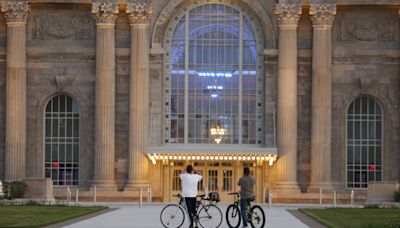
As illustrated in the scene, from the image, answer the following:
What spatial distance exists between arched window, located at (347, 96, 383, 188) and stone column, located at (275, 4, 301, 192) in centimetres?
391

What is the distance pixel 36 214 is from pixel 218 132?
86.0ft

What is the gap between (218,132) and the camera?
239 feet

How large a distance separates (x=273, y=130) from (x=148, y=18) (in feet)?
32.6

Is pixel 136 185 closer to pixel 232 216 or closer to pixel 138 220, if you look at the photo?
pixel 138 220

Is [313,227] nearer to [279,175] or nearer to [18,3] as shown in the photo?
[279,175]

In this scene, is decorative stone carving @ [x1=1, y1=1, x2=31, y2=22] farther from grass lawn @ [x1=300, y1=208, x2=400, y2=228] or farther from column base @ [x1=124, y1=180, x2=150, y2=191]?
grass lawn @ [x1=300, y1=208, x2=400, y2=228]

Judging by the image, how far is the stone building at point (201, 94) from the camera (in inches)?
2788

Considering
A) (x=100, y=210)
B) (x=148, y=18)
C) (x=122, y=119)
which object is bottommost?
(x=100, y=210)

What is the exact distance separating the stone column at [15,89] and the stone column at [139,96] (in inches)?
248

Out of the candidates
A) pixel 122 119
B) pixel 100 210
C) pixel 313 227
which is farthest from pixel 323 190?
pixel 313 227

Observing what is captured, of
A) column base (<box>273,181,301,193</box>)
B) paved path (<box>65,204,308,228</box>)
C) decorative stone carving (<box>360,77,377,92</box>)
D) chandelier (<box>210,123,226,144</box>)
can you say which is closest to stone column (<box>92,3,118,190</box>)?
chandelier (<box>210,123,226,144</box>)

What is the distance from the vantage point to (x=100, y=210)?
2137 inches

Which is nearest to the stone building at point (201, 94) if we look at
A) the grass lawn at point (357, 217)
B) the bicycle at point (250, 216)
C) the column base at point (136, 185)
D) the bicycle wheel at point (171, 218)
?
the column base at point (136, 185)

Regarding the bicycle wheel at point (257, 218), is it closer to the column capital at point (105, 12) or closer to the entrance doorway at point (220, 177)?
the entrance doorway at point (220, 177)
